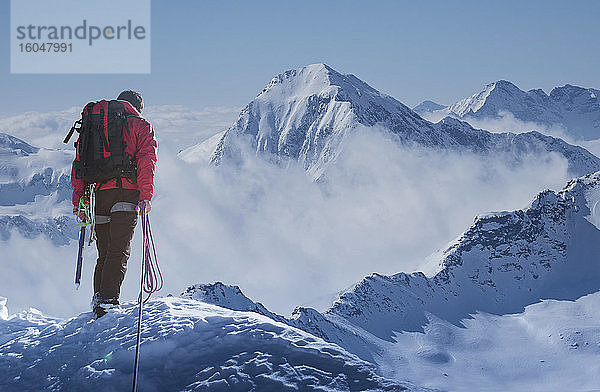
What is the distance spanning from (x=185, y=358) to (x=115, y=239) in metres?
3.23

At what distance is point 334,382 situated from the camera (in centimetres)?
909

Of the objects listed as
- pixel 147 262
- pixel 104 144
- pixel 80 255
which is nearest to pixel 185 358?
pixel 147 262

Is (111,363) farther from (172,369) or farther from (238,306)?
(238,306)

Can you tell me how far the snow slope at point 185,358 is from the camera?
360 inches

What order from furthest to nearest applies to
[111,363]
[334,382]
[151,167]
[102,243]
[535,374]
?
[535,374] → [102,243] → [151,167] → [111,363] → [334,382]

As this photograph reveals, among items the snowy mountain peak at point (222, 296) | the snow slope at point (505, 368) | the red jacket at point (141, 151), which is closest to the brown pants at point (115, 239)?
the red jacket at point (141, 151)

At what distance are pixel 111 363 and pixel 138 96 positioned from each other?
581 cm

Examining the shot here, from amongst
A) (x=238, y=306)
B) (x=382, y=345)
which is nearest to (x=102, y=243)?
(x=238, y=306)

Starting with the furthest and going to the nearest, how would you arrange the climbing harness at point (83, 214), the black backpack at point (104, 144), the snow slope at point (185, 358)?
the climbing harness at point (83, 214), the black backpack at point (104, 144), the snow slope at point (185, 358)

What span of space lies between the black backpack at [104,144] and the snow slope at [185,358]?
294 cm

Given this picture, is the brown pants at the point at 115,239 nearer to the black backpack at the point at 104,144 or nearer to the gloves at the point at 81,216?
the black backpack at the point at 104,144

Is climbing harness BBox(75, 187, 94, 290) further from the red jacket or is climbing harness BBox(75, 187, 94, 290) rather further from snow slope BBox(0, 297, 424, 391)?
snow slope BBox(0, 297, 424, 391)

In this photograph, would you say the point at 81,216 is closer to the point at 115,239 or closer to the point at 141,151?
the point at 115,239

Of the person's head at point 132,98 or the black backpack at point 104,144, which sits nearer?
the black backpack at point 104,144
